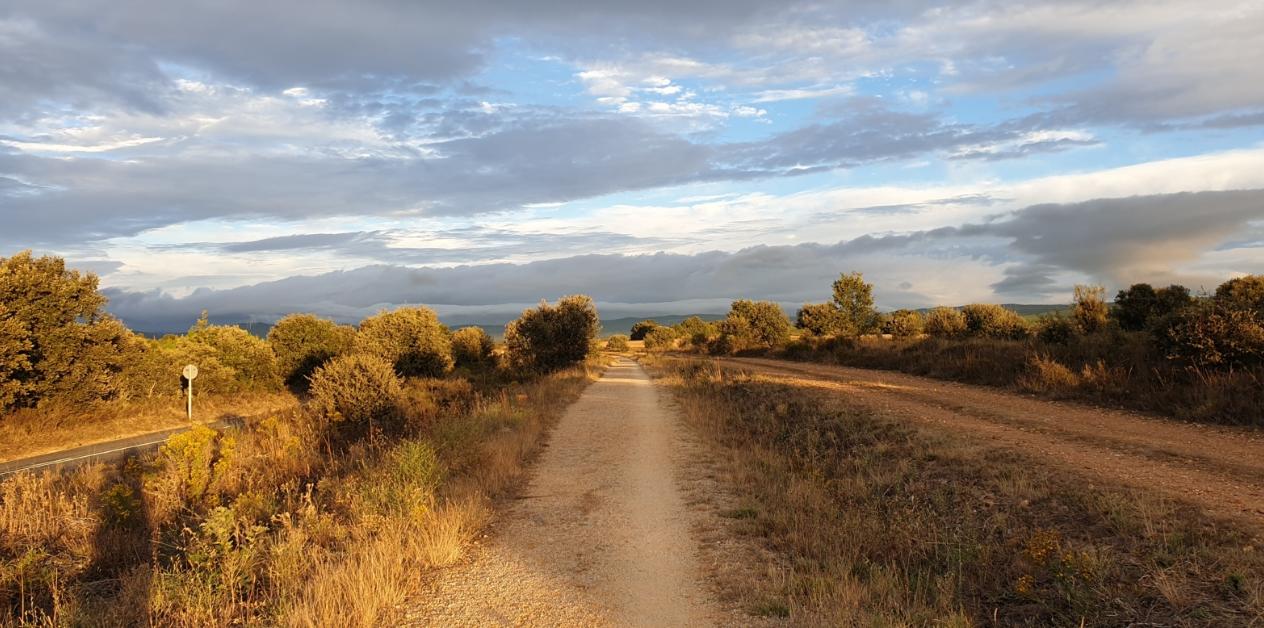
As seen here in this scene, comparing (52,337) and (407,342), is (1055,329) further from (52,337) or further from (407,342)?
(52,337)

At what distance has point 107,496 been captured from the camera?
9.80 meters

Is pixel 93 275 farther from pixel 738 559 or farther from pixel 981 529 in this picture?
pixel 981 529

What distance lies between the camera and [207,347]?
39.1 meters

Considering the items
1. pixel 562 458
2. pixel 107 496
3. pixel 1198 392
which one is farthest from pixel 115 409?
pixel 1198 392

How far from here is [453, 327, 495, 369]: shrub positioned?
55531mm

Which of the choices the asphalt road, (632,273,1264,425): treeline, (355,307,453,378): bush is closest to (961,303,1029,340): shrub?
(632,273,1264,425): treeline

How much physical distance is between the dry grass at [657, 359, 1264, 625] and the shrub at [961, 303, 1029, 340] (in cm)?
3084

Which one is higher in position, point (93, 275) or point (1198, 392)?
point (93, 275)

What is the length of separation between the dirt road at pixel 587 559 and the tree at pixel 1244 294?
1285 cm

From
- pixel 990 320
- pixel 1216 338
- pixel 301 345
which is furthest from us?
pixel 301 345

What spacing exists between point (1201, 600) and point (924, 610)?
195 cm

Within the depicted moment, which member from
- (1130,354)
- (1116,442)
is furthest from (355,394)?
(1130,354)

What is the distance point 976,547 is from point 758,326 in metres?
50.9

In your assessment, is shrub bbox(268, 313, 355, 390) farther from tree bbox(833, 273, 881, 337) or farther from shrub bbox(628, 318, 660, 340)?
shrub bbox(628, 318, 660, 340)
